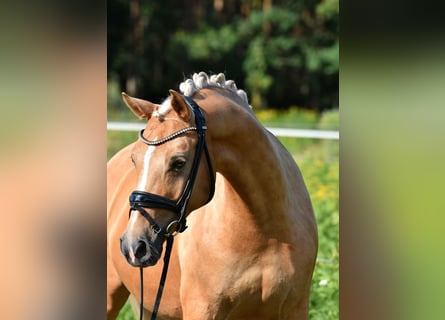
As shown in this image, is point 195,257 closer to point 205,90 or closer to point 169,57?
point 205,90

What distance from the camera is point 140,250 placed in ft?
7.63

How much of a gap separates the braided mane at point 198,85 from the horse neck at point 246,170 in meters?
0.12

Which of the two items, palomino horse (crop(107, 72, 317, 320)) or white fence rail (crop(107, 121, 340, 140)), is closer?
palomino horse (crop(107, 72, 317, 320))

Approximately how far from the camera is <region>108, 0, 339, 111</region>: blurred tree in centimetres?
2081

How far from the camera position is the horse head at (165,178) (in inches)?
91.8

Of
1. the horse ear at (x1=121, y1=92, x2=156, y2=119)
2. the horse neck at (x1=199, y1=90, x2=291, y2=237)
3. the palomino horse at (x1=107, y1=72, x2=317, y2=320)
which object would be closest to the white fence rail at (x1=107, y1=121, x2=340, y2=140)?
the palomino horse at (x1=107, y1=72, x2=317, y2=320)

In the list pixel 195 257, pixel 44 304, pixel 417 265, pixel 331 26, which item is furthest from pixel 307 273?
pixel 331 26

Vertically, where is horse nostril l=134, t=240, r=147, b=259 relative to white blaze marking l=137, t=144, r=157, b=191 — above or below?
below

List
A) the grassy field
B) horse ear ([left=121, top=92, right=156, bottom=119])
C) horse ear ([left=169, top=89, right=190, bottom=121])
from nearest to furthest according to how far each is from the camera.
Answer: horse ear ([left=169, top=89, right=190, bottom=121]), horse ear ([left=121, top=92, right=156, bottom=119]), the grassy field

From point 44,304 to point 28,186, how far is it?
0.56 ft

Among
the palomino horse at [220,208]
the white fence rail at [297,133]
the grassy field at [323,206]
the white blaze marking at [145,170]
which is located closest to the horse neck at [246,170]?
the palomino horse at [220,208]

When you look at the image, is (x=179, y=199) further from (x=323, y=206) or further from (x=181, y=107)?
(x=323, y=206)

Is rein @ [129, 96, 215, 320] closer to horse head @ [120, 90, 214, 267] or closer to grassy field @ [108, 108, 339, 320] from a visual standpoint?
horse head @ [120, 90, 214, 267]

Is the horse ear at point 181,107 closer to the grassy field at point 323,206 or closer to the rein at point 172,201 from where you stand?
the rein at point 172,201
